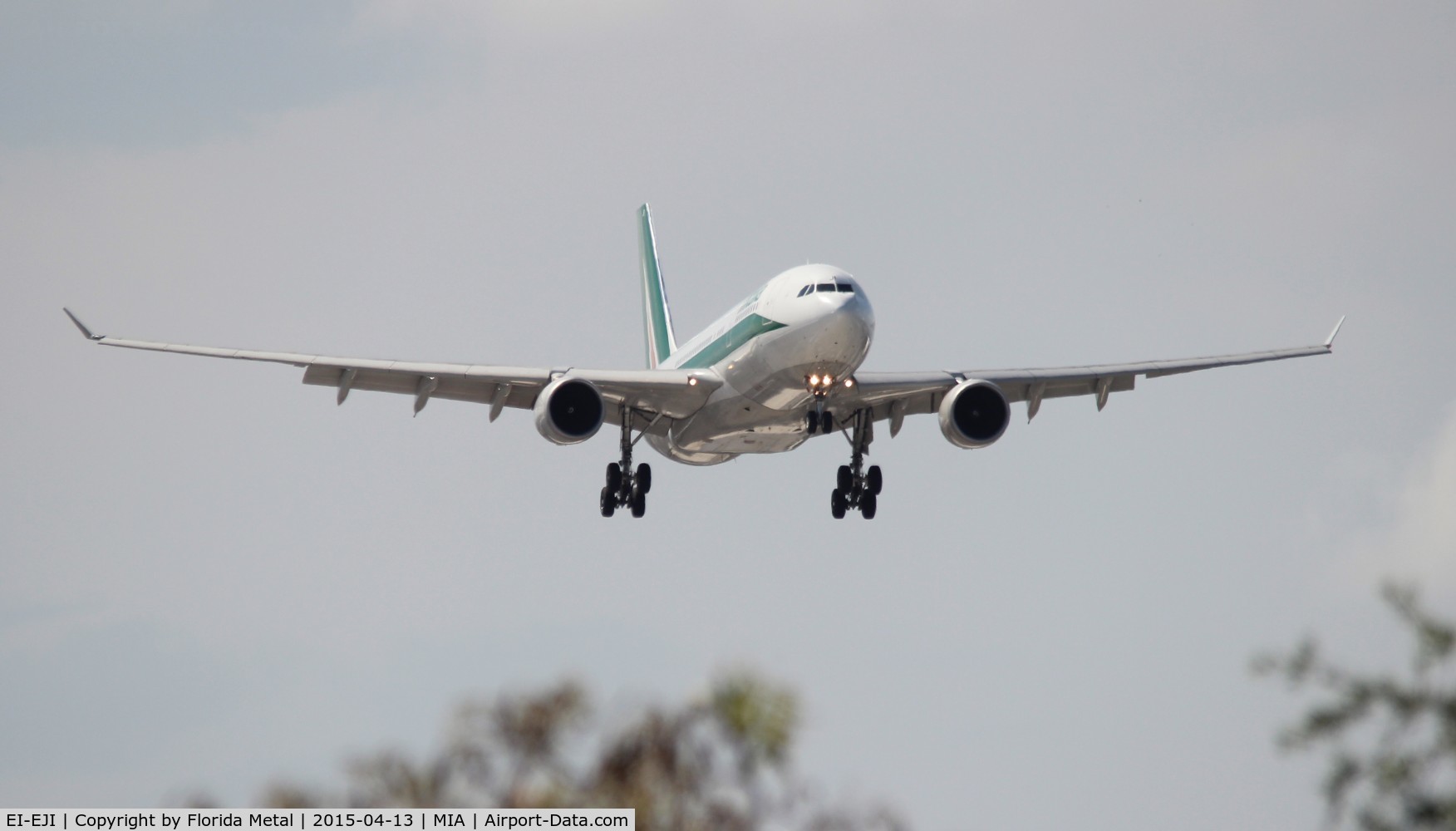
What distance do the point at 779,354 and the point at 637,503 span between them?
8.17 meters

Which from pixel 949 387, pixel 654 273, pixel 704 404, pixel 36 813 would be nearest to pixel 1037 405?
pixel 949 387

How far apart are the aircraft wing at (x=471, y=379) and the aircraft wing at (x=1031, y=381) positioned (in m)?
3.89

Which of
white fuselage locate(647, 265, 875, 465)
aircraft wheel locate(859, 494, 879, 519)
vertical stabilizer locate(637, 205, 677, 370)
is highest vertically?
vertical stabilizer locate(637, 205, 677, 370)

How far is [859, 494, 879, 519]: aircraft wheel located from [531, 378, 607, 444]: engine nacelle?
7.08m

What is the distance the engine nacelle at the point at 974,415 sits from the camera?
123ft

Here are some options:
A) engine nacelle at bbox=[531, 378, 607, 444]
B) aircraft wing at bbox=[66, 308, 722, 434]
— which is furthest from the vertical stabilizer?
engine nacelle at bbox=[531, 378, 607, 444]

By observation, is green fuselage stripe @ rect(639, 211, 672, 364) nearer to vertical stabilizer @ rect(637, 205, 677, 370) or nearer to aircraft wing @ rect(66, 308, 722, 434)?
vertical stabilizer @ rect(637, 205, 677, 370)

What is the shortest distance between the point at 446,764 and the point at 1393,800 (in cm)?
753

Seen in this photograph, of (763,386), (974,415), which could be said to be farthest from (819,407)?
(974,415)

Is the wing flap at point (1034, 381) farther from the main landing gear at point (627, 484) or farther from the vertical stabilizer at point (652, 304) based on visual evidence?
the vertical stabilizer at point (652, 304)

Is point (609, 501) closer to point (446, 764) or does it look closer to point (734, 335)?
point (734, 335)

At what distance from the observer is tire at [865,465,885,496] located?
40188 millimetres

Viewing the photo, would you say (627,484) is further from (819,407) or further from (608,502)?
(819,407)

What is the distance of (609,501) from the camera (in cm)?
4128
